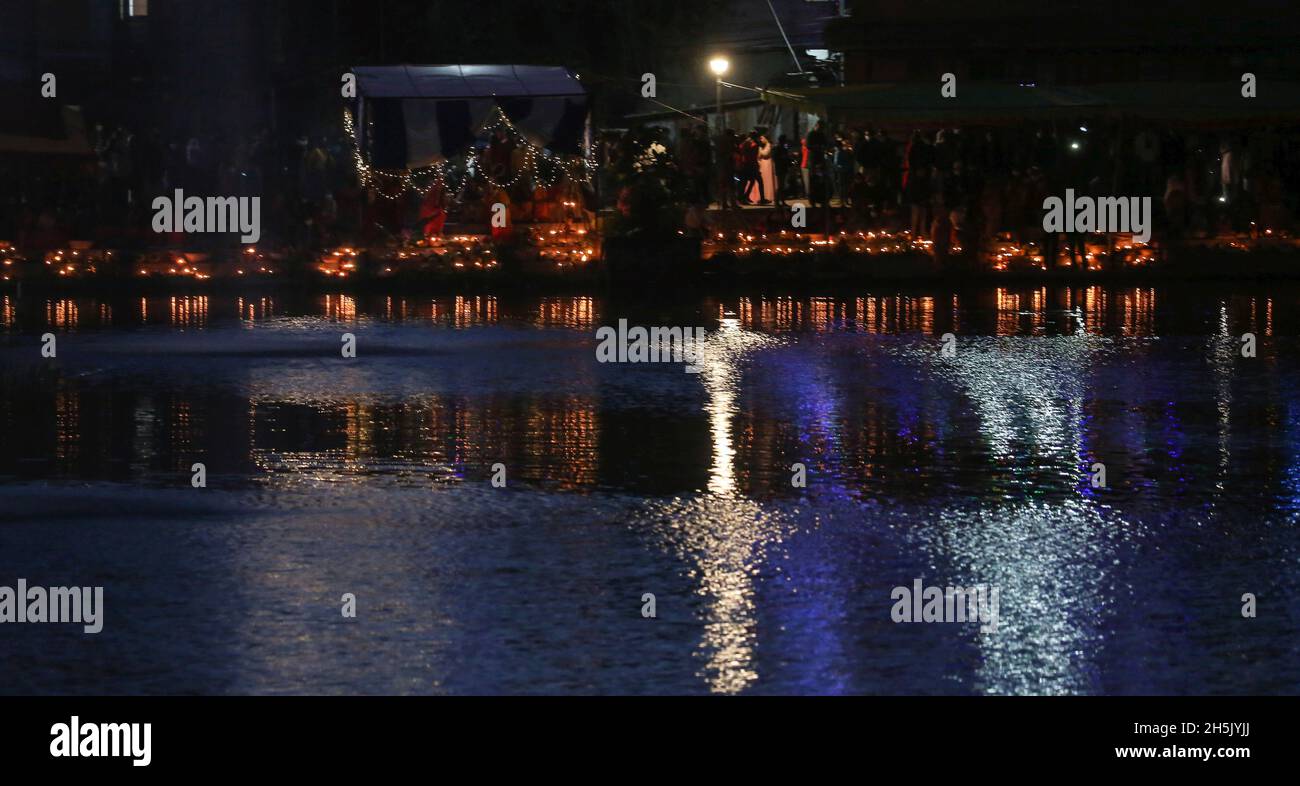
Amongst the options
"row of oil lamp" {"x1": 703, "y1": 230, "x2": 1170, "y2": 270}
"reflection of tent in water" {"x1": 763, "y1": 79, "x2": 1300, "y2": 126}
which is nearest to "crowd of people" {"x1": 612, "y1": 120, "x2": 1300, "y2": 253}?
"row of oil lamp" {"x1": 703, "y1": 230, "x2": 1170, "y2": 270}

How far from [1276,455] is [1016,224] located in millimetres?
19544

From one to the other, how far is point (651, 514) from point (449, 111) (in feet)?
74.6

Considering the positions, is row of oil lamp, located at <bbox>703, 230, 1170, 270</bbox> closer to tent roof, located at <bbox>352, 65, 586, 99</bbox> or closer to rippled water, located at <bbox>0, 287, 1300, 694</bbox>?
tent roof, located at <bbox>352, 65, 586, 99</bbox>

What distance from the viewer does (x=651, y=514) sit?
33.8 feet

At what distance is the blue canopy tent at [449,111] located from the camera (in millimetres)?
32031

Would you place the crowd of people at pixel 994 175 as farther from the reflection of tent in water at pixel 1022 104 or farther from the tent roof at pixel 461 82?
the tent roof at pixel 461 82

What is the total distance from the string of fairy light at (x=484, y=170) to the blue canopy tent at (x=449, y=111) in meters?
0.13

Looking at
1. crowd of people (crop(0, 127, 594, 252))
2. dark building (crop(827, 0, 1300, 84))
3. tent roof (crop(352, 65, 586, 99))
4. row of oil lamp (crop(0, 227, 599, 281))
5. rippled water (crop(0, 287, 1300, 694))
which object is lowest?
rippled water (crop(0, 287, 1300, 694))

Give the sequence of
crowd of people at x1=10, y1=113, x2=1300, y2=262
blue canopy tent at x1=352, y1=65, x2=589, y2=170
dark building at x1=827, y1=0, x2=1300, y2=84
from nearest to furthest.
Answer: crowd of people at x1=10, y1=113, x2=1300, y2=262 → blue canopy tent at x1=352, y1=65, x2=589, y2=170 → dark building at x1=827, y1=0, x2=1300, y2=84

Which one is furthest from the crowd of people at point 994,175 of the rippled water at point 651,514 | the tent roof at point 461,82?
the rippled water at point 651,514

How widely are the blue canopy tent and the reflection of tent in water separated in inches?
127

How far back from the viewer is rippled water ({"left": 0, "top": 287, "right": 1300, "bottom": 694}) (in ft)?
24.1

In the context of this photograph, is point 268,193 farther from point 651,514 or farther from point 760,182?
point 651,514

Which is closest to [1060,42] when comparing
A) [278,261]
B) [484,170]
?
[484,170]
